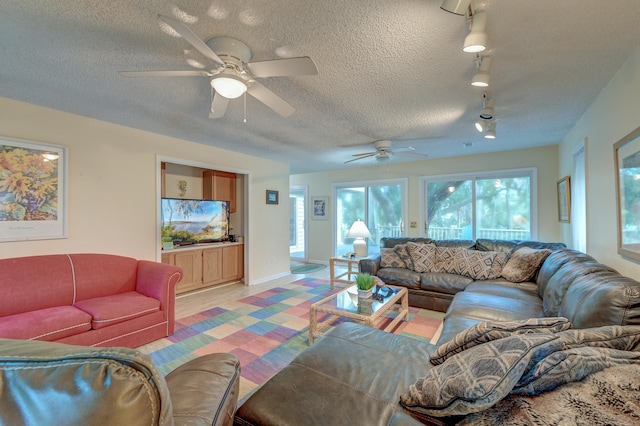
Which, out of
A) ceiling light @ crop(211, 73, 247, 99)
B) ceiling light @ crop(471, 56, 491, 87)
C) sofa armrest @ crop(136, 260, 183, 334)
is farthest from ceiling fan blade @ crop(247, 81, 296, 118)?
sofa armrest @ crop(136, 260, 183, 334)

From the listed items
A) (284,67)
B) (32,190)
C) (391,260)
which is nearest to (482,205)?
(391,260)

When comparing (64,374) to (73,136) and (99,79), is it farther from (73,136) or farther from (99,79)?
(73,136)

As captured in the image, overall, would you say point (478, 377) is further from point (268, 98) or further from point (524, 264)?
point (524, 264)

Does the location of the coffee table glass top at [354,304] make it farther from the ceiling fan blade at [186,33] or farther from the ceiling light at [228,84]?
the ceiling fan blade at [186,33]

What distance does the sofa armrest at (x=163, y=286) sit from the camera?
2.79 metres

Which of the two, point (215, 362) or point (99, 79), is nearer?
point (215, 362)

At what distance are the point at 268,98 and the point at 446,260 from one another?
3118mm

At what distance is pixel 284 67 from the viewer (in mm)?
1569

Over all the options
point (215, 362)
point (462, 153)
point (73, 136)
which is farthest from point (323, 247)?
point (215, 362)

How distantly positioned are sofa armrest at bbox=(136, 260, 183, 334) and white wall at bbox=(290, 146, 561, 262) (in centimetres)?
421

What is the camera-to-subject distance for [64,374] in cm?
45

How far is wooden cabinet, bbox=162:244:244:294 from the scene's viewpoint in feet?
13.7

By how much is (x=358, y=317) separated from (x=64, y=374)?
2.16 metres

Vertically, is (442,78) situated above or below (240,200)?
above
